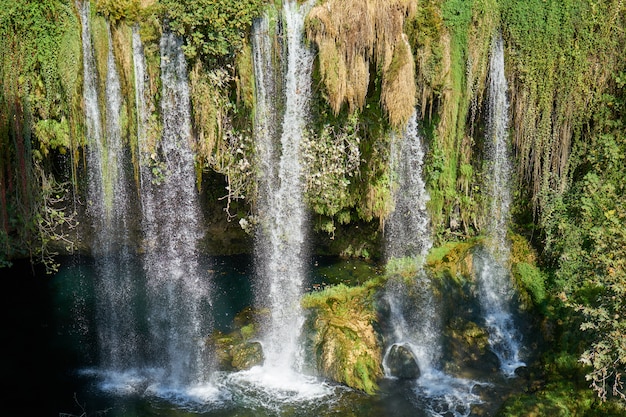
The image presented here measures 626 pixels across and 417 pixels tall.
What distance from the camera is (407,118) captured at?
1034cm

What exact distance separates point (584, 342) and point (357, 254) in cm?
484

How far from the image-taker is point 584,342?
9719mm

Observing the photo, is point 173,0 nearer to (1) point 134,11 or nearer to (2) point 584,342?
(1) point 134,11

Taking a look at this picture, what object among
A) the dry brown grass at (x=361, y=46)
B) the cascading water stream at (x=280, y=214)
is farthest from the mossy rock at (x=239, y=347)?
the dry brown grass at (x=361, y=46)

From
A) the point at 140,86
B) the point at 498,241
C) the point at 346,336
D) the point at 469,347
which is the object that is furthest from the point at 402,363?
the point at 140,86

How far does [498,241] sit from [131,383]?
7456 mm

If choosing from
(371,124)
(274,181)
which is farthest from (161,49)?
(371,124)

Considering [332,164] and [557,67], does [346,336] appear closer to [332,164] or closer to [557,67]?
[332,164]

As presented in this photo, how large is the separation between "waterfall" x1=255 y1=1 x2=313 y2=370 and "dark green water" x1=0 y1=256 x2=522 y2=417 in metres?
0.63

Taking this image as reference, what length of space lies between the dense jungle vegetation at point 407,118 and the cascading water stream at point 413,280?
0.29 metres

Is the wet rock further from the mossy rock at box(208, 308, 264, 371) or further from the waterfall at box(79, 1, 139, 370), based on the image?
the waterfall at box(79, 1, 139, 370)

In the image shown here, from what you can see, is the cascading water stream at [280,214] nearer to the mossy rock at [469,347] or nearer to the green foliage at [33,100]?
the mossy rock at [469,347]

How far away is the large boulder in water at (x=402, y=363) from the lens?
1026 cm

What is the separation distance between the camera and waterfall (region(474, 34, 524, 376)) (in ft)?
35.6
